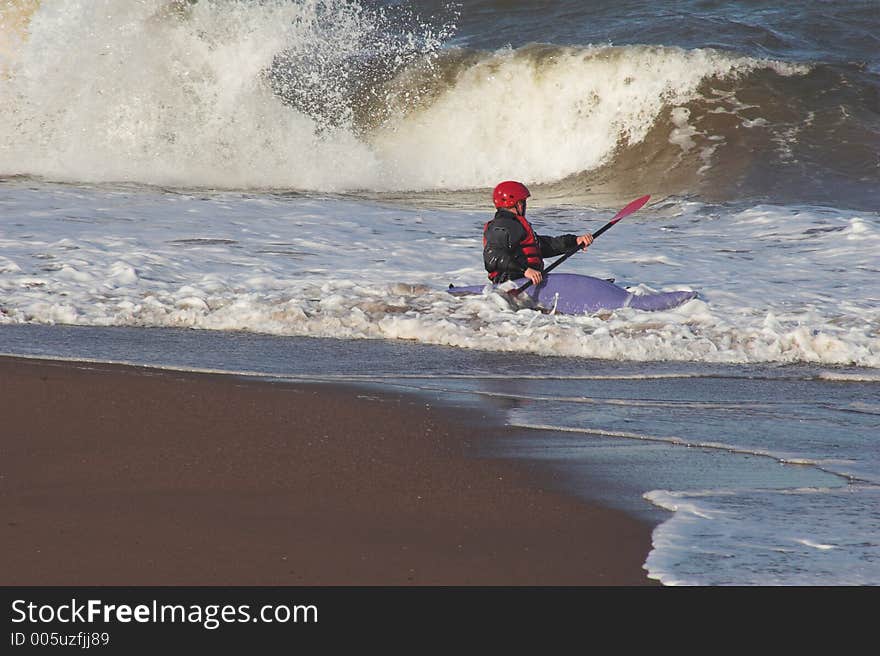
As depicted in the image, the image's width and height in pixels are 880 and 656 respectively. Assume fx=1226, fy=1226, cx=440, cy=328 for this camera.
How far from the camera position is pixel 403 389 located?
213 inches

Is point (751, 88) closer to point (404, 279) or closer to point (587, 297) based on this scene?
point (404, 279)

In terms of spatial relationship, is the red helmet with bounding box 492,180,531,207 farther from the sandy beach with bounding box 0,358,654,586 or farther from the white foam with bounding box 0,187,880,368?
the sandy beach with bounding box 0,358,654,586

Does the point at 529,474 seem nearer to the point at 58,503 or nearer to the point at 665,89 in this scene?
the point at 58,503

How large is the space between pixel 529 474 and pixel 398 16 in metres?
17.3

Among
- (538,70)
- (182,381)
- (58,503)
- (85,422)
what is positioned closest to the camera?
(58,503)

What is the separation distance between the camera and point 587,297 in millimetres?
7156

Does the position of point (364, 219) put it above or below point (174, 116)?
below

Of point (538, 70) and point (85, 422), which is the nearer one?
point (85, 422)

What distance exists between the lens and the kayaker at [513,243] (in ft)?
23.9

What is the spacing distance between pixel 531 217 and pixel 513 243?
4.49 meters

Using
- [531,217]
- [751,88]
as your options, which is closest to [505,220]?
[531,217]

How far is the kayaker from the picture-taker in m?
7.29

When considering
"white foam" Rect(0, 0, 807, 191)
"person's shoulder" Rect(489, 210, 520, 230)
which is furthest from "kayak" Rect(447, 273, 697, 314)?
"white foam" Rect(0, 0, 807, 191)
